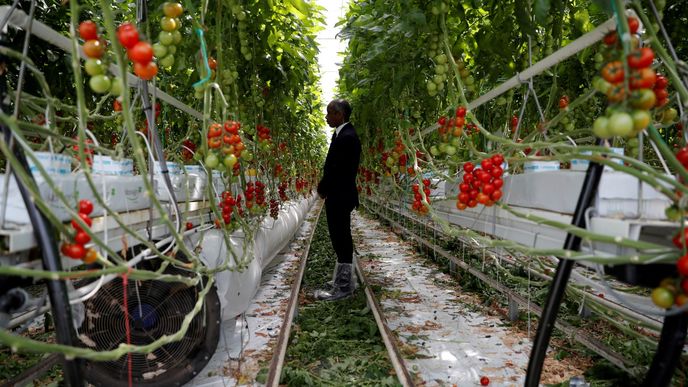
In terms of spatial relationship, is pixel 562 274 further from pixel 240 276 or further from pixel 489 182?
pixel 240 276

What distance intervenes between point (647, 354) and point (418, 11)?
2566 mm

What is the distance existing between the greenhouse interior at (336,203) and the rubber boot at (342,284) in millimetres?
24

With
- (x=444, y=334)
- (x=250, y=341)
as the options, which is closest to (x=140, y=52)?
(x=250, y=341)

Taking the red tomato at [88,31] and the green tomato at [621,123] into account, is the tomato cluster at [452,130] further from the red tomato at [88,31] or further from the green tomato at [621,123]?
the red tomato at [88,31]

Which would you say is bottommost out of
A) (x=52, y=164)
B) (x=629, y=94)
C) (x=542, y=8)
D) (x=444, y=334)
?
(x=444, y=334)

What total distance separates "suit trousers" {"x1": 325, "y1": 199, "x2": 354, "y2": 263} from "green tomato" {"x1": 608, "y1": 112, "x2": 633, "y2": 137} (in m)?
3.60

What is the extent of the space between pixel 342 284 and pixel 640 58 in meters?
3.96

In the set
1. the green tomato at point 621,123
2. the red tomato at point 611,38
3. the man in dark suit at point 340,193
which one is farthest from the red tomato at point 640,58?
the man in dark suit at point 340,193

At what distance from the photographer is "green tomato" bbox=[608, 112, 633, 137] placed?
1088mm

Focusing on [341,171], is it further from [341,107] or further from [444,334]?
[444,334]

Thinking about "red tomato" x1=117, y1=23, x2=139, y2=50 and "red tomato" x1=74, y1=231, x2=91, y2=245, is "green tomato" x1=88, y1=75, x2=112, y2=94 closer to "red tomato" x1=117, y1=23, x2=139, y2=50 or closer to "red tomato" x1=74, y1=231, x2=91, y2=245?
"red tomato" x1=117, y1=23, x2=139, y2=50

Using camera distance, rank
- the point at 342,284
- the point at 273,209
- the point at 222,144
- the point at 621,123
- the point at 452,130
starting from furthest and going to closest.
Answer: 1. the point at 273,209
2. the point at 342,284
3. the point at 452,130
4. the point at 222,144
5. the point at 621,123

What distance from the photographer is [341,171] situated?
15.1 ft

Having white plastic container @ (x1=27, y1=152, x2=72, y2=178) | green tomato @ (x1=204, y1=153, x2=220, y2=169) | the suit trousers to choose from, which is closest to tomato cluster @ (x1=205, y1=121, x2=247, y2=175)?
green tomato @ (x1=204, y1=153, x2=220, y2=169)
